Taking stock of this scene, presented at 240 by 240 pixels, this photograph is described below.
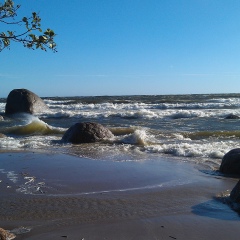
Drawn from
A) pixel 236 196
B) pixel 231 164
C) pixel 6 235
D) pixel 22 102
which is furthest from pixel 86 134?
pixel 22 102

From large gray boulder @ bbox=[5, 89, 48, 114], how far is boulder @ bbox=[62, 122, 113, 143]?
13607 millimetres

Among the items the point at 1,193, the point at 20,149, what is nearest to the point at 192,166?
the point at 1,193

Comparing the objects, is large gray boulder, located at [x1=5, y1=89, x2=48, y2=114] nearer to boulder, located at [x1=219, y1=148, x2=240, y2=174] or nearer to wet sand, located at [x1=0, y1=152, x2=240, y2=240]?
wet sand, located at [x1=0, y1=152, x2=240, y2=240]

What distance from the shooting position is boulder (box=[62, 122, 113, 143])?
36.0 feet

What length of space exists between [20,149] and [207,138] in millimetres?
6147

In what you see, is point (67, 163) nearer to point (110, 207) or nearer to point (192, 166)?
point (192, 166)

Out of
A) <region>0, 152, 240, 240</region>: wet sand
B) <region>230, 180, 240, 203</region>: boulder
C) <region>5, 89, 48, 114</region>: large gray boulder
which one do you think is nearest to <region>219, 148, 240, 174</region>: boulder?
<region>0, 152, 240, 240</region>: wet sand

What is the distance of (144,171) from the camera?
6.48 metres

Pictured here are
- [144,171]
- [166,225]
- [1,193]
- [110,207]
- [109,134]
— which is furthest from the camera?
[109,134]

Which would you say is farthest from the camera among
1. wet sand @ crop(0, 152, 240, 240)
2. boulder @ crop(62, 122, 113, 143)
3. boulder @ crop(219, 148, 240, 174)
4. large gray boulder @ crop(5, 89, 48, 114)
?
large gray boulder @ crop(5, 89, 48, 114)

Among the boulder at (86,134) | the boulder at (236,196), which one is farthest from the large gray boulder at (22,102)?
the boulder at (236,196)

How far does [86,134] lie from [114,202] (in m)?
6.64

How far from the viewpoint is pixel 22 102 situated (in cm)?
2409

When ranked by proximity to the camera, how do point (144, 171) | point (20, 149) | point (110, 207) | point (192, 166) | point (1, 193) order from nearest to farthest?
point (110, 207), point (1, 193), point (144, 171), point (192, 166), point (20, 149)
